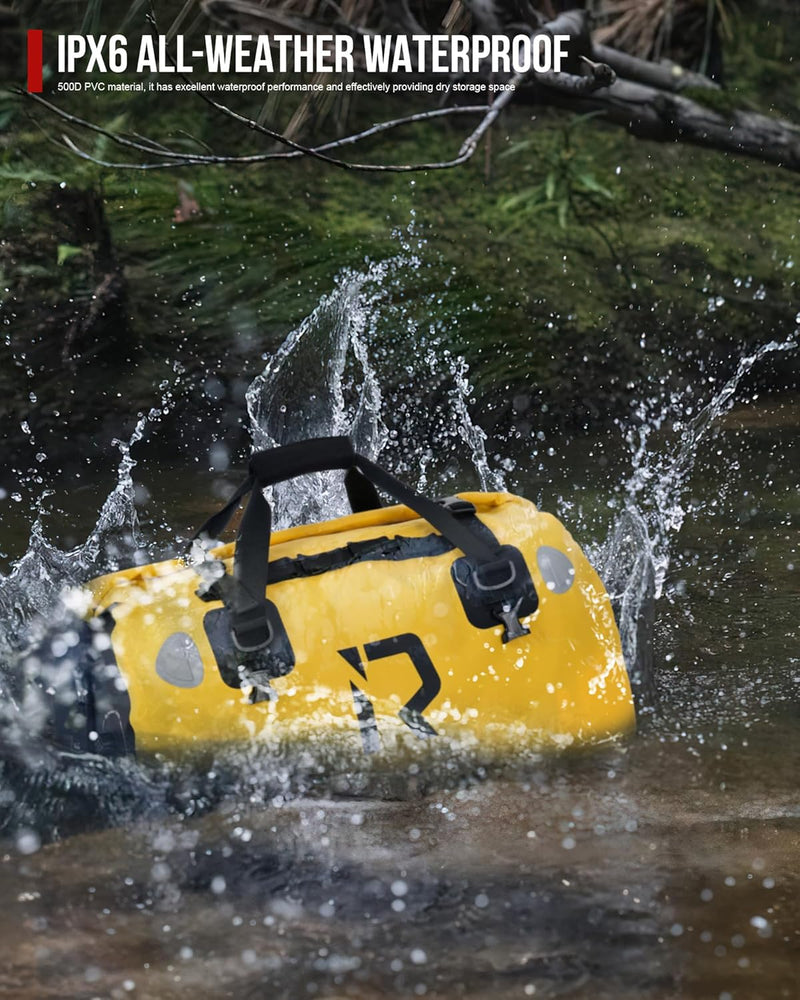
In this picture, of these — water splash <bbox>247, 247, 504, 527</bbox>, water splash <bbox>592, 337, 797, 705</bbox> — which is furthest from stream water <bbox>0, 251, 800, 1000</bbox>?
water splash <bbox>247, 247, 504, 527</bbox>

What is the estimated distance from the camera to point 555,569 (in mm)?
2369

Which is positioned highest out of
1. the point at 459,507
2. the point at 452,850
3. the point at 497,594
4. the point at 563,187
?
the point at 563,187

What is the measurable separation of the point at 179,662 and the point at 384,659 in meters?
0.38

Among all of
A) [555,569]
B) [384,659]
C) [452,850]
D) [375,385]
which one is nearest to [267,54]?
[375,385]

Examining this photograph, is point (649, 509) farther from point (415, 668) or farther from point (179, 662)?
point (179, 662)

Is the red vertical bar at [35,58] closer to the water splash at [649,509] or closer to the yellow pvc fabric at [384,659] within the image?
the water splash at [649,509]

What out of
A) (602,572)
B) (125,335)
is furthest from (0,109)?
(602,572)

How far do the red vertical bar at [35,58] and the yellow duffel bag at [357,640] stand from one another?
502cm

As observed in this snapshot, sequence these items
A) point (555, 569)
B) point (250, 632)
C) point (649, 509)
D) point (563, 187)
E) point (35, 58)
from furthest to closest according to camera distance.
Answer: point (563, 187) < point (35, 58) < point (649, 509) < point (555, 569) < point (250, 632)

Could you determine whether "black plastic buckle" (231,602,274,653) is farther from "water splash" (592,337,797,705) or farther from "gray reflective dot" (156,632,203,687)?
"water splash" (592,337,797,705)

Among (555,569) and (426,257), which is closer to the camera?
(555,569)

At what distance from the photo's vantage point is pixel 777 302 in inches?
252

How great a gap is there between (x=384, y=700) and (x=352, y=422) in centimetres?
245

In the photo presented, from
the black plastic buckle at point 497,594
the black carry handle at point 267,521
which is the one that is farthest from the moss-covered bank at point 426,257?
the black plastic buckle at point 497,594
